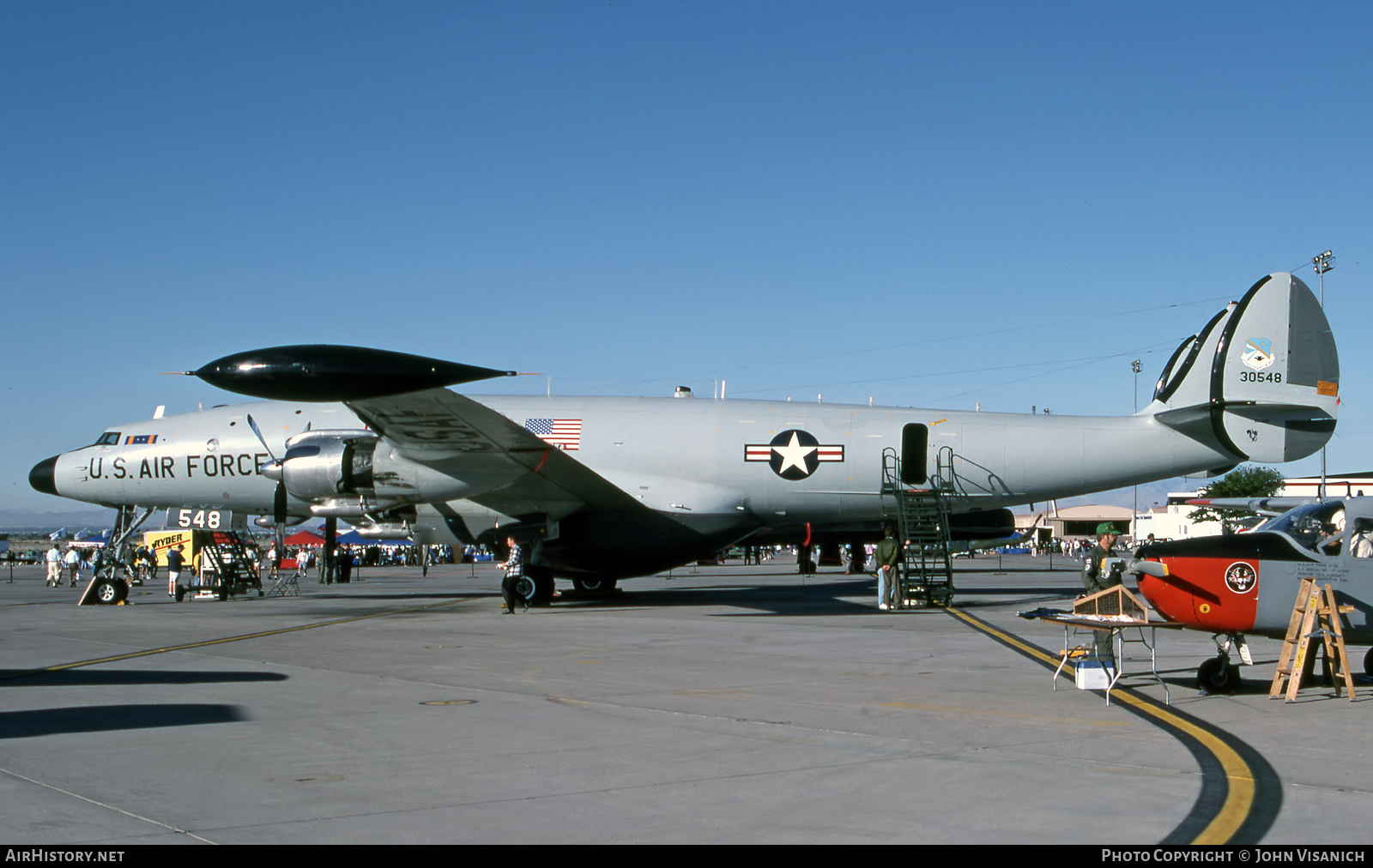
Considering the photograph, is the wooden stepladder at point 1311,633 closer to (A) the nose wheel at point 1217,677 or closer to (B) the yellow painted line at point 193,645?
(A) the nose wheel at point 1217,677

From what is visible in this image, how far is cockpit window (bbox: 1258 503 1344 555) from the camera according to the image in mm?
10281

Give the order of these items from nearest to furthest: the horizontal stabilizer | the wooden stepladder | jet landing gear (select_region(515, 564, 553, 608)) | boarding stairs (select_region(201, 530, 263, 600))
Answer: the wooden stepladder
the horizontal stabilizer
jet landing gear (select_region(515, 564, 553, 608))
boarding stairs (select_region(201, 530, 263, 600))

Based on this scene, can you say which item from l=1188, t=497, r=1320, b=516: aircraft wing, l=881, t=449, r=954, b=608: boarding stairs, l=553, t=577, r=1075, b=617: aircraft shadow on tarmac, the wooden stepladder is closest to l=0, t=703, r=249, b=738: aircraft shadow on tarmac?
the wooden stepladder

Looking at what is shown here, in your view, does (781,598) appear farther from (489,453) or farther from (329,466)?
(329,466)

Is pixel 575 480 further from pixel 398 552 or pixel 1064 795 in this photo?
pixel 398 552

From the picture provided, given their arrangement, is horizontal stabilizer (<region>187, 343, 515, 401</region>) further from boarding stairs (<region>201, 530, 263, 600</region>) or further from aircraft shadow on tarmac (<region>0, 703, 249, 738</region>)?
boarding stairs (<region>201, 530, 263, 600</region>)

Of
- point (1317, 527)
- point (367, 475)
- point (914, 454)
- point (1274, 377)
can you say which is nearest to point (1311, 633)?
Answer: point (1317, 527)

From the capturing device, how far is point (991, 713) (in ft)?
29.4

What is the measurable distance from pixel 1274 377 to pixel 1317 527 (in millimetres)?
12137

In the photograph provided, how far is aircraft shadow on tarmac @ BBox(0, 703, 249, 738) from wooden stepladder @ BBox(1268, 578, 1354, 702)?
8972 millimetres

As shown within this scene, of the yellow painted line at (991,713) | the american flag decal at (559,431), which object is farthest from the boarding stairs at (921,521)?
the yellow painted line at (991,713)

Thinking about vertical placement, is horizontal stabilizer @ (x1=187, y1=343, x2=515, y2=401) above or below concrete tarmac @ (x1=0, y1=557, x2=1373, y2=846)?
above

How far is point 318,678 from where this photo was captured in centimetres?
1106

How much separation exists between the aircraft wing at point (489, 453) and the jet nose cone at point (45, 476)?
11.2 metres
